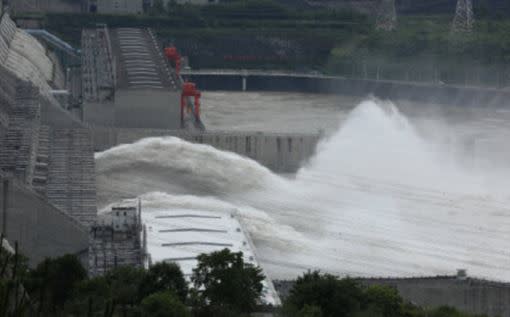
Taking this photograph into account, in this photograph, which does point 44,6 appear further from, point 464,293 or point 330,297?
point 330,297

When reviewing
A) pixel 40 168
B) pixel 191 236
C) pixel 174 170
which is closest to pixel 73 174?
pixel 40 168

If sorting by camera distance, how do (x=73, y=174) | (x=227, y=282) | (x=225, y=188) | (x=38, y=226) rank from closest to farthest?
1. (x=227, y=282)
2. (x=38, y=226)
3. (x=73, y=174)
4. (x=225, y=188)

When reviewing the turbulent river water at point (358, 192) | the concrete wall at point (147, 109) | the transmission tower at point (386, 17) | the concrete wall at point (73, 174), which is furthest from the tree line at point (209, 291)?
the transmission tower at point (386, 17)

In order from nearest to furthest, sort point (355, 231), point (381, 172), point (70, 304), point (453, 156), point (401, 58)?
point (70, 304), point (355, 231), point (381, 172), point (453, 156), point (401, 58)

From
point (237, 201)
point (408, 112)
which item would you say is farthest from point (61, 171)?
point (408, 112)

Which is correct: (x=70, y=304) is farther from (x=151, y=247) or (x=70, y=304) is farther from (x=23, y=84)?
(x=23, y=84)

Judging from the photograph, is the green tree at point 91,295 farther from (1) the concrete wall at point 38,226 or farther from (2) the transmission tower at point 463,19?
(2) the transmission tower at point 463,19
